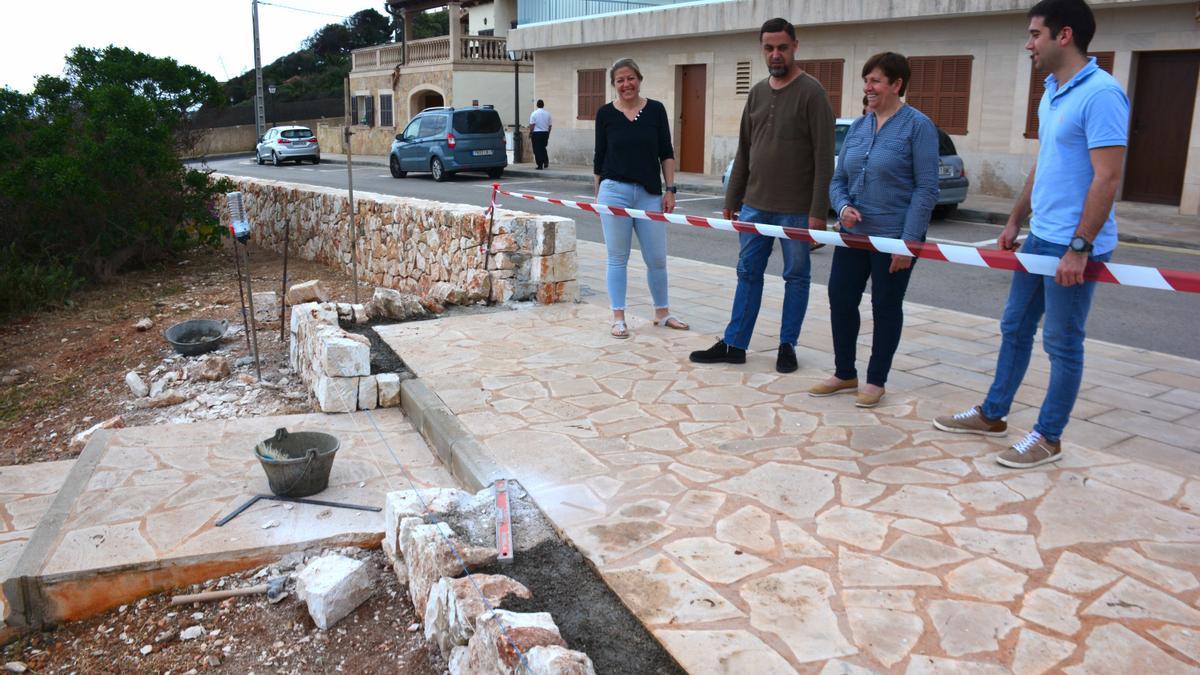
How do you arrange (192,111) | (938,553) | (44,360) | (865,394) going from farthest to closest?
(192,111), (44,360), (865,394), (938,553)

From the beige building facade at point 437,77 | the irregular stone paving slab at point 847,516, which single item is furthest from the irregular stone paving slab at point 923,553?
the beige building facade at point 437,77

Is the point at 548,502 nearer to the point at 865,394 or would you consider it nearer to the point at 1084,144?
the point at 865,394

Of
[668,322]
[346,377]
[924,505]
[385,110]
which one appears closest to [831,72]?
[668,322]

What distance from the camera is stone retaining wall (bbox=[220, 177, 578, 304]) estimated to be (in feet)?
25.4

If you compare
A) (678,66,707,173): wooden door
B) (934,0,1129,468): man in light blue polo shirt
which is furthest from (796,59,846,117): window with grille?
(934,0,1129,468): man in light blue polo shirt

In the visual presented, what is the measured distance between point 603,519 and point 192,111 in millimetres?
10828

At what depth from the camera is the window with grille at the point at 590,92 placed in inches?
1040

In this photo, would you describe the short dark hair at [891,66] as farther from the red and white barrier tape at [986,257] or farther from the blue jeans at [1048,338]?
the blue jeans at [1048,338]

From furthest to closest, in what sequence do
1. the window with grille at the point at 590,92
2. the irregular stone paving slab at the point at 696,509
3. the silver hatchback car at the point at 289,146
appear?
the silver hatchback car at the point at 289,146
the window with grille at the point at 590,92
the irregular stone paving slab at the point at 696,509

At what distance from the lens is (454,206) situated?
9.29 m

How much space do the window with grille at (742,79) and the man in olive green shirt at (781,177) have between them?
1728cm

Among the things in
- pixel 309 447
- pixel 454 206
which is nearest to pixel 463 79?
pixel 454 206

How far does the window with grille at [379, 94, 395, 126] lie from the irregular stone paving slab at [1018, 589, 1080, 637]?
38.1 metres

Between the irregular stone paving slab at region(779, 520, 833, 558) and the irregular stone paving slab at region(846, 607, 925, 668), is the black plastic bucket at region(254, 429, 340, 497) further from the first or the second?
the irregular stone paving slab at region(846, 607, 925, 668)
